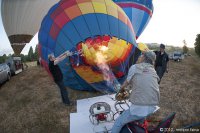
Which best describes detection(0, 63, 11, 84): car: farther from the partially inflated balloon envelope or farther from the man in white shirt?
the man in white shirt

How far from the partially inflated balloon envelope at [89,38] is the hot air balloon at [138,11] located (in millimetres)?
2094

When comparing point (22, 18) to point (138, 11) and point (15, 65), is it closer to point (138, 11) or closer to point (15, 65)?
point (15, 65)

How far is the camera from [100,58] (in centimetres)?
991

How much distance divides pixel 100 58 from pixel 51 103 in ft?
8.41

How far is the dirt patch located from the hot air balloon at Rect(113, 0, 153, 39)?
274 centimetres

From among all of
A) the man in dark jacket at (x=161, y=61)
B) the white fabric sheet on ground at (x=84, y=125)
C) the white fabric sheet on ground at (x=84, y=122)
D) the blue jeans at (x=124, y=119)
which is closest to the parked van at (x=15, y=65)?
the white fabric sheet on ground at (x=84, y=122)

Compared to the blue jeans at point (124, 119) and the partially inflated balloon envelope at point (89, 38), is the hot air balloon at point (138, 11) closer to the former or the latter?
the partially inflated balloon envelope at point (89, 38)

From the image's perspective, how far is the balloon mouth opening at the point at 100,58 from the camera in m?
9.88

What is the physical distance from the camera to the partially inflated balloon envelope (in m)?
7.78

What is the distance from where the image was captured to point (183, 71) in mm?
12953

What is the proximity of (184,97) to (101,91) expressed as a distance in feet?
10.2

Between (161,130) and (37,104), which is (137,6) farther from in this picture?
(161,130)

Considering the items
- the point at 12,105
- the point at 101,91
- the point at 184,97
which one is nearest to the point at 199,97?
the point at 184,97

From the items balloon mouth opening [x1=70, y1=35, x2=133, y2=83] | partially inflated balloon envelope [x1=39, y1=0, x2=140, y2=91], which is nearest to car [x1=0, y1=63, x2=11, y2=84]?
partially inflated balloon envelope [x1=39, y1=0, x2=140, y2=91]
